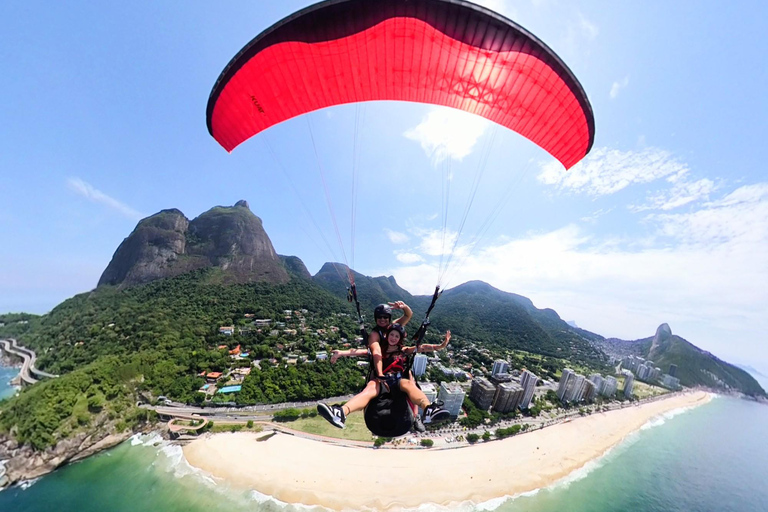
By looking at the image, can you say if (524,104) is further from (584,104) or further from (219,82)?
(219,82)

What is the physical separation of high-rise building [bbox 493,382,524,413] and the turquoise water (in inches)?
256

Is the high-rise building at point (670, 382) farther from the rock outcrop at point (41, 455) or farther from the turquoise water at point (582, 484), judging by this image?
the rock outcrop at point (41, 455)

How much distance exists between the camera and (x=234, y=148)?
20.6ft

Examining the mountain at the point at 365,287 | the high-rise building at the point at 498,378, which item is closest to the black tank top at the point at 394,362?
the high-rise building at the point at 498,378

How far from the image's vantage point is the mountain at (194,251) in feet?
161

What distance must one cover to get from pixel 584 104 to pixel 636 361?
268ft

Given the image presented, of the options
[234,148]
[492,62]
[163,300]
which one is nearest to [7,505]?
[234,148]

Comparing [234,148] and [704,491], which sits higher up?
[234,148]

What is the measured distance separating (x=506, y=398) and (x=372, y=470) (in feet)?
51.6

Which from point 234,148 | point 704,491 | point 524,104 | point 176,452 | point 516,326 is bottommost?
point 704,491

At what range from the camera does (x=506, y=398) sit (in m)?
24.5

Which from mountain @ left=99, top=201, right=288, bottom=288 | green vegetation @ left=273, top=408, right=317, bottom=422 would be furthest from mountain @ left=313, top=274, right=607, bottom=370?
green vegetation @ left=273, top=408, right=317, bottom=422

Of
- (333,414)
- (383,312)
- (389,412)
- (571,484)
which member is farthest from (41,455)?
(571,484)

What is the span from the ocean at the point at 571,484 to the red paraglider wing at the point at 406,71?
57.4 ft
